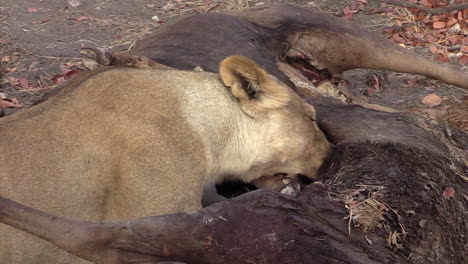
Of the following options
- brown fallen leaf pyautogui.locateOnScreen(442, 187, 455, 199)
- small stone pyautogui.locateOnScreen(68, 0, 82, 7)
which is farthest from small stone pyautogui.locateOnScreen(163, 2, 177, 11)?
brown fallen leaf pyautogui.locateOnScreen(442, 187, 455, 199)

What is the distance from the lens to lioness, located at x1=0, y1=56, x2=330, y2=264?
12.0 ft

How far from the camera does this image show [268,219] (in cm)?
328

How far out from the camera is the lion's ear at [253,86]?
4145 mm

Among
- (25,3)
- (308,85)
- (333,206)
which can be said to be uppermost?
(333,206)

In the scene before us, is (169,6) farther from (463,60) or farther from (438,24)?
(463,60)

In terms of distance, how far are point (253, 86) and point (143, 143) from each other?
78 cm

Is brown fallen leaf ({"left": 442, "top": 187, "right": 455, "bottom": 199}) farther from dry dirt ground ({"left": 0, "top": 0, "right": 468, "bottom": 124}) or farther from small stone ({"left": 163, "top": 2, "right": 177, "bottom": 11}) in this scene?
small stone ({"left": 163, "top": 2, "right": 177, "bottom": 11})

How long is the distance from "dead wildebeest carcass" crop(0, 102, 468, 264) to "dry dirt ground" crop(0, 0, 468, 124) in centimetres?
115

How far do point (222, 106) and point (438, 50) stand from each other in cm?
408

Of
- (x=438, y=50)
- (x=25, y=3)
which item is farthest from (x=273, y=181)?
(x=25, y=3)

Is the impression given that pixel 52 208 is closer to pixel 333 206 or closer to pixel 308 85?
pixel 333 206

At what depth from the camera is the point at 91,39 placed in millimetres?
7973

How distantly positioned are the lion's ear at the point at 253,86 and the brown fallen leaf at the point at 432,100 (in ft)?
7.94

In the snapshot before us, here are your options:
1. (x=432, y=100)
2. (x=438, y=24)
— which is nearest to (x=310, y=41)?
(x=432, y=100)
